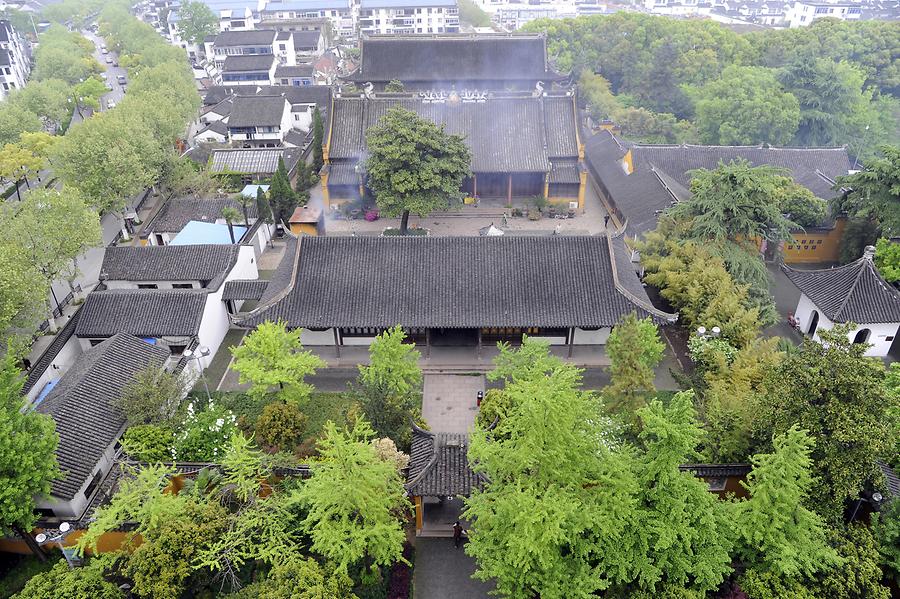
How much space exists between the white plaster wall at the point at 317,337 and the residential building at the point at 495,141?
17.9 metres

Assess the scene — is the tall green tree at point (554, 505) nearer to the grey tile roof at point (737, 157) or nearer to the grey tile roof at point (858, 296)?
the grey tile roof at point (858, 296)

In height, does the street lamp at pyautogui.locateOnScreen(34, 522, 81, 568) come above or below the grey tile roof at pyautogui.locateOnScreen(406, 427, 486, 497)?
below

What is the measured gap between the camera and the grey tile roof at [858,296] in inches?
1096

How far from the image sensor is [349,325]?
27.1m

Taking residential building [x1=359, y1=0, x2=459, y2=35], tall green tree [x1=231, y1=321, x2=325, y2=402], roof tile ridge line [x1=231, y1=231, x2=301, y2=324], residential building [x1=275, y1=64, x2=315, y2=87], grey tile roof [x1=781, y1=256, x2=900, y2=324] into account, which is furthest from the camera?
residential building [x1=359, y1=0, x2=459, y2=35]

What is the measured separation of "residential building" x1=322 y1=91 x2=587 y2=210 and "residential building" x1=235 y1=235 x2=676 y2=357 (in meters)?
15.7

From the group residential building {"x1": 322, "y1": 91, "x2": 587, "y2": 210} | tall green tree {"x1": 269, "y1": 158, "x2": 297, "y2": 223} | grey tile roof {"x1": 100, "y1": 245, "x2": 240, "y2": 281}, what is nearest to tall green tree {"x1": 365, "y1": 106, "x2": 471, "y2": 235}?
residential building {"x1": 322, "y1": 91, "x2": 587, "y2": 210}

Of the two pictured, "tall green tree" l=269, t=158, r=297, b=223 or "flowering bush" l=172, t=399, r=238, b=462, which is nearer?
"flowering bush" l=172, t=399, r=238, b=462

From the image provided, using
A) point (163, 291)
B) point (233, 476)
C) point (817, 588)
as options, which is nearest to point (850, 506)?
point (817, 588)

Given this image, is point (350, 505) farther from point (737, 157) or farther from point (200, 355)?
point (737, 157)

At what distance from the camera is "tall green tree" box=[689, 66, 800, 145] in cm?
5178

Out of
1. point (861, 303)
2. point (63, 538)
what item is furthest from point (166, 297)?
point (861, 303)

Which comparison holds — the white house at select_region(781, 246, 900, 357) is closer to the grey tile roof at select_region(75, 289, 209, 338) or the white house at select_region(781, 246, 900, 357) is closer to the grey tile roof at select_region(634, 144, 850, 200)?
the grey tile roof at select_region(634, 144, 850, 200)

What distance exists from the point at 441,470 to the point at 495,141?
31.2m
